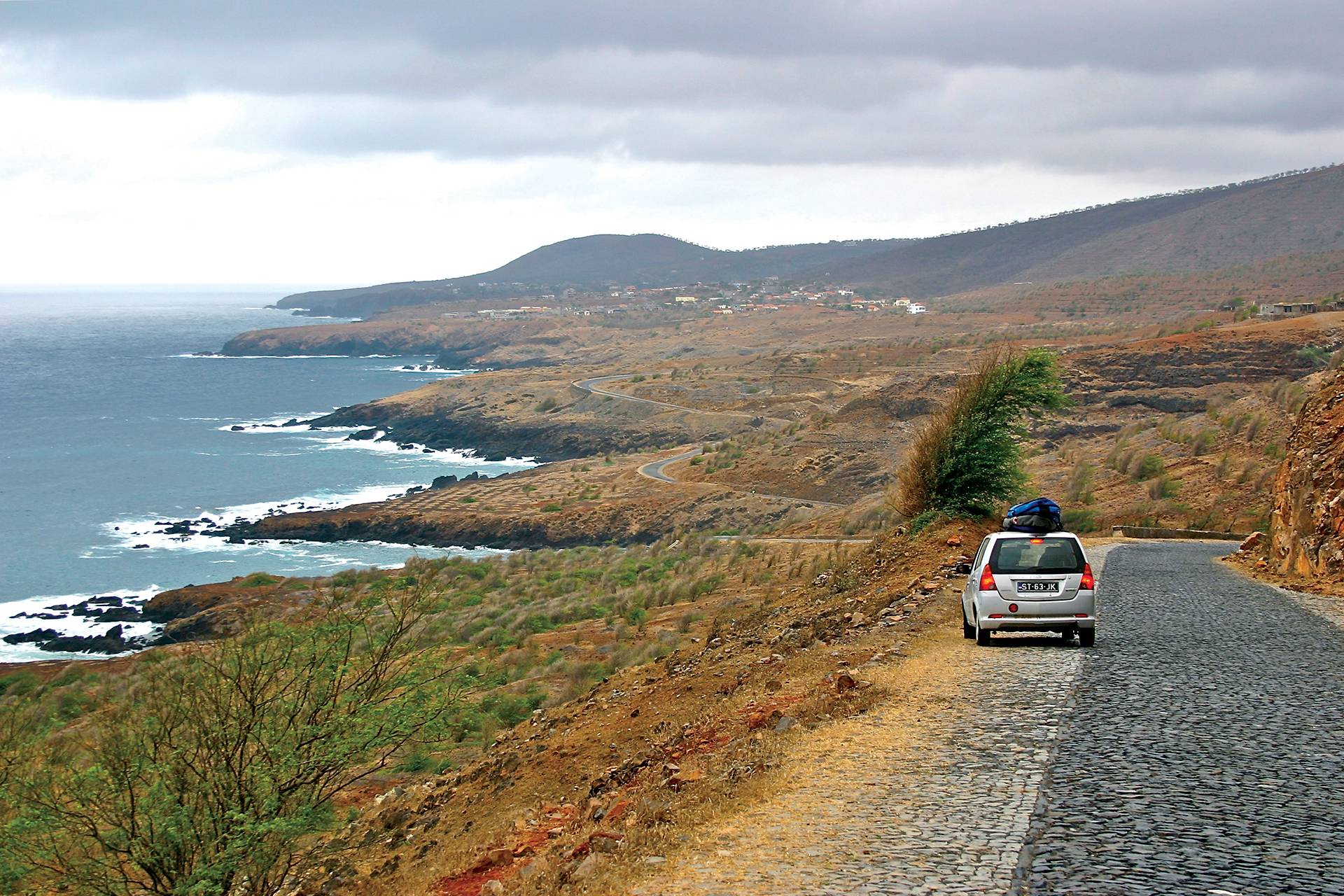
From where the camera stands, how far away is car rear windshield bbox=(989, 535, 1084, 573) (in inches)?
503

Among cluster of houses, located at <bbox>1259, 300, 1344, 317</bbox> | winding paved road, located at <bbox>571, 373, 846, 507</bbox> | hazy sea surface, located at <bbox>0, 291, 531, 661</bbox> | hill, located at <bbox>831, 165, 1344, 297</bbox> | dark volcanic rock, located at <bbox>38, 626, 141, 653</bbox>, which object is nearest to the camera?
dark volcanic rock, located at <bbox>38, 626, 141, 653</bbox>

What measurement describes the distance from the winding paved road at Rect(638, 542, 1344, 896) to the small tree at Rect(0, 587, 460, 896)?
158 inches

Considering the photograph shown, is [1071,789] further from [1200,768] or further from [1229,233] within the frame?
[1229,233]

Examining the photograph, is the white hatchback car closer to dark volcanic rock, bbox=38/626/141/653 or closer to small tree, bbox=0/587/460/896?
small tree, bbox=0/587/460/896

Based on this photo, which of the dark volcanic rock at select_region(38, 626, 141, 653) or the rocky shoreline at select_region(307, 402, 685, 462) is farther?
the rocky shoreline at select_region(307, 402, 685, 462)

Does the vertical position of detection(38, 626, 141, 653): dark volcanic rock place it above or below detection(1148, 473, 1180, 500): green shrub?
below

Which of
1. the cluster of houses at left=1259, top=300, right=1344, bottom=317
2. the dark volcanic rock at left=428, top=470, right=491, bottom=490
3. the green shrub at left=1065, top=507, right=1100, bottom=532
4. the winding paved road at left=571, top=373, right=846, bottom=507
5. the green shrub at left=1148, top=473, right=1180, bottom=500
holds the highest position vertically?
the cluster of houses at left=1259, top=300, right=1344, bottom=317

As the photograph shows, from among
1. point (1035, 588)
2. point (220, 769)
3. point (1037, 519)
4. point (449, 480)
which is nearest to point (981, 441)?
point (1037, 519)

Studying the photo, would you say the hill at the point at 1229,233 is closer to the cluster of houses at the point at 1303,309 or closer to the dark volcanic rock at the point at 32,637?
the cluster of houses at the point at 1303,309

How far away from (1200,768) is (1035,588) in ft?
16.2

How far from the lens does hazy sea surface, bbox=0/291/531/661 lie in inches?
1948


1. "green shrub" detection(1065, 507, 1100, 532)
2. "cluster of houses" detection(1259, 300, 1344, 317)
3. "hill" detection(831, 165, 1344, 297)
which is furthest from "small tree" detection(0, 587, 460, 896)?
"hill" detection(831, 165, 1344, 297)

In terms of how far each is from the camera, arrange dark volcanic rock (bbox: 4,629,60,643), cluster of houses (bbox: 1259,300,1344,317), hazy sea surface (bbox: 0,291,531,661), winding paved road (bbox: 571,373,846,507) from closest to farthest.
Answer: dark volcanic rock (bbox: 4,629,60,643) → hazy sea surface (bbox: 0,291,531,661) → winding paved road (bbox: 571,373,846,507) → cluster of houses (bbox: 1259,300,1344,317)

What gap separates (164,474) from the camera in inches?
3031
